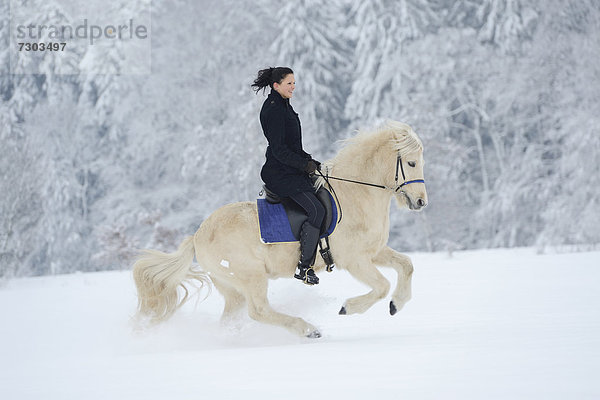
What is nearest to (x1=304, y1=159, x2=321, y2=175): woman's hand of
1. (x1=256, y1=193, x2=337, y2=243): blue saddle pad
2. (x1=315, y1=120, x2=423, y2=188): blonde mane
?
(x1=315, y1=120, x2=423, y2=188): blonde mane

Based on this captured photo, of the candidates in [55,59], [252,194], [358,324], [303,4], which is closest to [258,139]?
[252,194]

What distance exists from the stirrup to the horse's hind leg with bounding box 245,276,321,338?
338 millimetres

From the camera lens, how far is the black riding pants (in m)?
5.78

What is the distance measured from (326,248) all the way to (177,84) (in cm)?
3070

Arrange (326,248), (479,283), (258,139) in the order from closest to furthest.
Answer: (326,248) → (479,283) → (258,139)

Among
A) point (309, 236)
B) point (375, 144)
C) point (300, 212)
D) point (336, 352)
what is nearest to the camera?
point (336, 352)

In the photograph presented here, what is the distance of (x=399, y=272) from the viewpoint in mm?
5961

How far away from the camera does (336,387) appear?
353 centimetres

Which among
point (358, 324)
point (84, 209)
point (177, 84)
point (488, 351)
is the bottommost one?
point (84, 209)

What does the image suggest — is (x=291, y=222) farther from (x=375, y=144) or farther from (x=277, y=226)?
(x=375, y=144)

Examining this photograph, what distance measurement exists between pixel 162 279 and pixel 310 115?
24822mm

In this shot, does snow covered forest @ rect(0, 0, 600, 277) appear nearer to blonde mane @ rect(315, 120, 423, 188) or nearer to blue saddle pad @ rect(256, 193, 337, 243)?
blue saddle pad @ rect(256, 193, 337, 243)

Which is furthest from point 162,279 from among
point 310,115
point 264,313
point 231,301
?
point 310,115

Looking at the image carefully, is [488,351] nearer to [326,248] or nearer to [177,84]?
[326,248]
